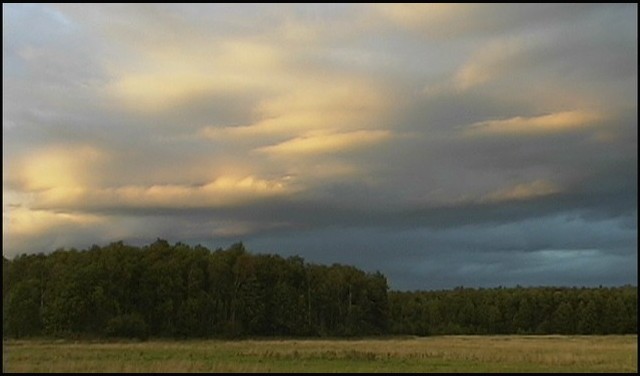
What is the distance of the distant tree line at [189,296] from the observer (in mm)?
86188

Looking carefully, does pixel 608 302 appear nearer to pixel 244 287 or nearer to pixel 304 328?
pixel 304 328

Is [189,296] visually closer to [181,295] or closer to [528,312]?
[181,295]

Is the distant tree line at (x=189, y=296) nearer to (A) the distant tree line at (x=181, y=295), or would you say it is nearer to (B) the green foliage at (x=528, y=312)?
(A) the distant tree line at (x=181, y=295)

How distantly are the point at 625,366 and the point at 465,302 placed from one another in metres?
112

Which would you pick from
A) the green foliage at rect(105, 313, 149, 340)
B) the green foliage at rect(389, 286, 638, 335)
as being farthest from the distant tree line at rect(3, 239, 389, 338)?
the green foliage at rect(389, 286, 638, 335)

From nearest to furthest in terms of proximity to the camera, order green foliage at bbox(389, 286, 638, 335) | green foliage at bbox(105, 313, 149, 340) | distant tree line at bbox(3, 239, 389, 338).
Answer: green foliage at bbox(105, 313, 149, 340) → distant tree line at bbox(3, 239, 389, 338) → green foliage at bbox(389, 286, 638, 335)

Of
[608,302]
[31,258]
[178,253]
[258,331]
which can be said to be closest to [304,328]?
[258,331]

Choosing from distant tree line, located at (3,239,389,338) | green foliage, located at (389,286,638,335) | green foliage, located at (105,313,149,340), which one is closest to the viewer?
green foliage, located at (105,313,149,340)

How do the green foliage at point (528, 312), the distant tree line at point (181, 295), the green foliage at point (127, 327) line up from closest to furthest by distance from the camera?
the green foliage at point (127, 327) → the distant tree line at point (181, 295) → the green foliage at point (528, 312)

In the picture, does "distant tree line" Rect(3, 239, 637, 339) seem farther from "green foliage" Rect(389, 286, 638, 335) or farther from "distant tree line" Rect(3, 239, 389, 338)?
"green foliage" Rect(389, 286, 638, 335)

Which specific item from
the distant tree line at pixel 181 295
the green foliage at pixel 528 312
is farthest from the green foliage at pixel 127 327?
the green foliage at pixel 528 312

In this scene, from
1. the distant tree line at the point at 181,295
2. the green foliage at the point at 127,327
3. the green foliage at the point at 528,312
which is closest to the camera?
the green foliage at the point at 127,327

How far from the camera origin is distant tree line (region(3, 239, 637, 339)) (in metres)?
86.2

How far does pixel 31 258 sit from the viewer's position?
3789 inches
